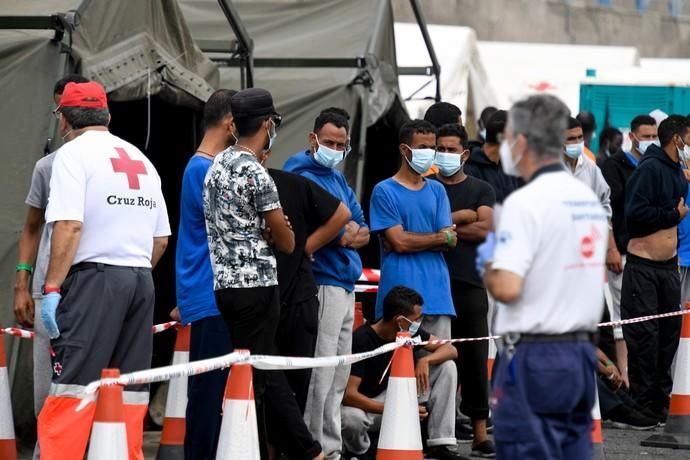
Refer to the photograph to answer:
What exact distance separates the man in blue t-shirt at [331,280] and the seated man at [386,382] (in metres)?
0.24

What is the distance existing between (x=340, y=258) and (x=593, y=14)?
2527 cm

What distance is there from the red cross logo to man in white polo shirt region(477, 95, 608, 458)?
236cm

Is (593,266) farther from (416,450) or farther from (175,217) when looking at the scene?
(175,217)

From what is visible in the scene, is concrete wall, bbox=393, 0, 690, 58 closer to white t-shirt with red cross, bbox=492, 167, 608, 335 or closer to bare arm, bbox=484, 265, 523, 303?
white t-shirt with red cross, bbox=492, 167, 608, 335

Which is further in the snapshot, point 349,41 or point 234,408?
point 349,41

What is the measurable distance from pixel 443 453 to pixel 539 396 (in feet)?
12.7

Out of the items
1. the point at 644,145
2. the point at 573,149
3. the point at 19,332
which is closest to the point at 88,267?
the point at 19,332

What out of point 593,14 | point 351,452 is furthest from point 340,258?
point 593,14

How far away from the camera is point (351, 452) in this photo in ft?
30.1

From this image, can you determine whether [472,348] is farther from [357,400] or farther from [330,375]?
[330,375]

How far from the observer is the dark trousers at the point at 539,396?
18.0 ft

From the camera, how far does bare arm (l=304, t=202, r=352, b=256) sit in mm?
8422

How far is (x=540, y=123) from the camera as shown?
5508mm

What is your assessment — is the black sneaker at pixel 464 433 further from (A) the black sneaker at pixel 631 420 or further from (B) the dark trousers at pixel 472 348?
(A) the black sneaker at pixel 631 420
